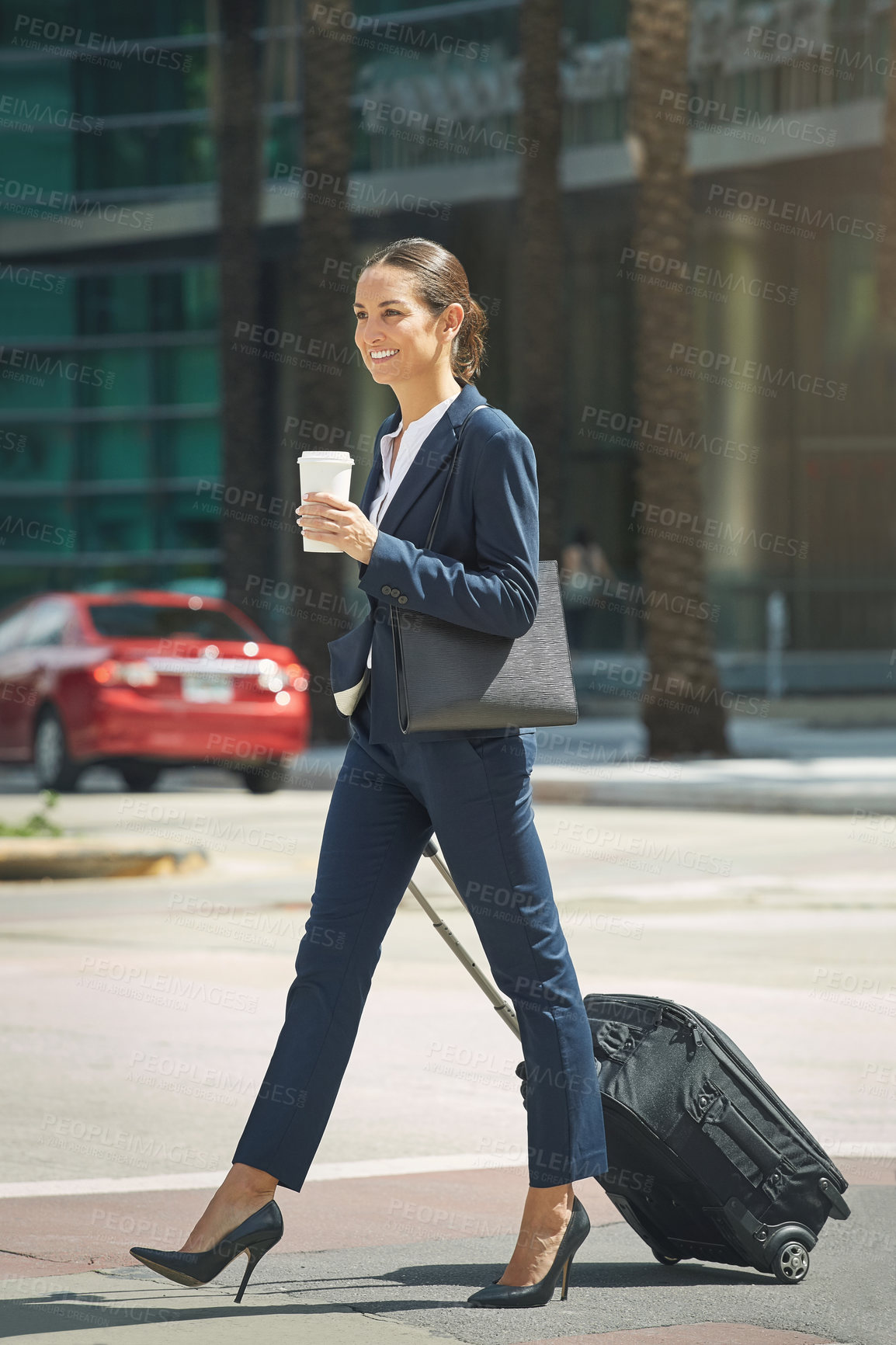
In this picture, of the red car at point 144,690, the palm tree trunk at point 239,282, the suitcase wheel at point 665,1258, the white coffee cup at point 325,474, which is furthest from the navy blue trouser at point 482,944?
the palm tree trunk at point 239,282

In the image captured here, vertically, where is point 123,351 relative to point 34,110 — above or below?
below

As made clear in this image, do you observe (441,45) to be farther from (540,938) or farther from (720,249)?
(540,938)

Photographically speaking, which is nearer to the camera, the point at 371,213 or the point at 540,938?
the point at 540,938

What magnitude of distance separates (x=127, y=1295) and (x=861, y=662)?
77.4 feet

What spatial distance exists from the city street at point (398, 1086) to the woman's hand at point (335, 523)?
4.72 ft

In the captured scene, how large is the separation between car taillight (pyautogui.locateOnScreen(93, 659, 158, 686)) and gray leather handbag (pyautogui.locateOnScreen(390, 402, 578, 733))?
12632 mm

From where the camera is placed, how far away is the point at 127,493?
34156 mm

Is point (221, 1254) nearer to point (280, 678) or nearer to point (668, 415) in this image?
point (280, 678)

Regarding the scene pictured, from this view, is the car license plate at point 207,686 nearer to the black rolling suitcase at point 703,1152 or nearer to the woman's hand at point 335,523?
the black rolling suitcase at point 703,1152

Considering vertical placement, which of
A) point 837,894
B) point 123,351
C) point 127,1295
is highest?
point 127,1295

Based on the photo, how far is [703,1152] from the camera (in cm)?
427

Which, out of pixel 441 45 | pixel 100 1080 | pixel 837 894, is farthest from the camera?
pixel 441 45

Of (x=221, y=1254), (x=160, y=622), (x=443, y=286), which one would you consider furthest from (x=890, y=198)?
(x=221, y=1254)

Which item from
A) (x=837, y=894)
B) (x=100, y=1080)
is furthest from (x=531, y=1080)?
(x=837, y=894)
